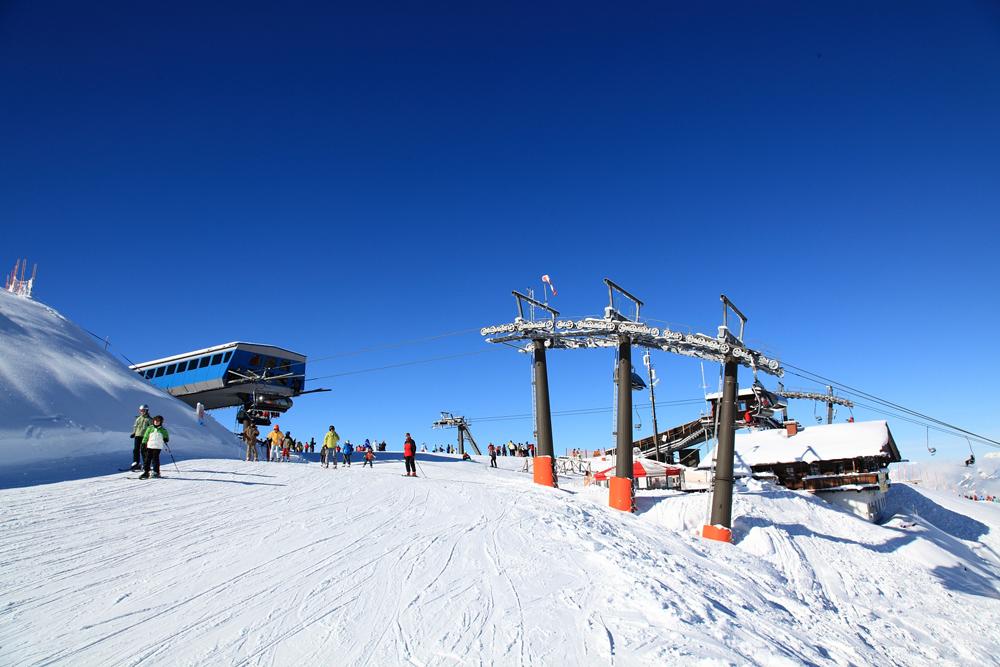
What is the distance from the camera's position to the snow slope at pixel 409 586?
6273 millimetres

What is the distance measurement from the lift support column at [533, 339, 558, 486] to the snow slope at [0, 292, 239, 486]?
1242 centimetres

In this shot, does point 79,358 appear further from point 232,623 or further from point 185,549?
point 232,623

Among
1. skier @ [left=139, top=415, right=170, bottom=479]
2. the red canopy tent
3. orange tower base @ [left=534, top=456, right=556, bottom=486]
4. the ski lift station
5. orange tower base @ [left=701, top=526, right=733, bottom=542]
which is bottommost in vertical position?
orange tower base @ [left=701, top=526, right=733, bottom=542]

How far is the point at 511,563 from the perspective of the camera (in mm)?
9852

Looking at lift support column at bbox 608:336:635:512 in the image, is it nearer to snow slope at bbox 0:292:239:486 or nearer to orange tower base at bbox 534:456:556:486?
orange tower base at bbox 534:456:556:486

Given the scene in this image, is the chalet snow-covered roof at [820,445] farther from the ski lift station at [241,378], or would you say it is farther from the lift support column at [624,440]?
the ski lift station at [241,378]

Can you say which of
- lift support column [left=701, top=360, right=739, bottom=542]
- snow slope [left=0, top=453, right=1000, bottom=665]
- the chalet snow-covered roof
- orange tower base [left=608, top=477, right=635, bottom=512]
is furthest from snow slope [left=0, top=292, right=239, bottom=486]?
the chalet snow-covered roof

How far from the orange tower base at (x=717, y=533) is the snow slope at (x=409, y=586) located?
2.86 ft

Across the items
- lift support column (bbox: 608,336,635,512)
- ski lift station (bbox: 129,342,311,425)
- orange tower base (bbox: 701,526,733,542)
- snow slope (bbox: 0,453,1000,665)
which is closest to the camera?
snow slope (bbox: 0,453,1000,665)

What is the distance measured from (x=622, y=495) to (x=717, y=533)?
325 cm

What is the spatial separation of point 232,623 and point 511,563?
15.9 ft

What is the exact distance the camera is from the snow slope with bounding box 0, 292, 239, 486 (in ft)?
48.7

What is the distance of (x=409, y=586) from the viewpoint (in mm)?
8109

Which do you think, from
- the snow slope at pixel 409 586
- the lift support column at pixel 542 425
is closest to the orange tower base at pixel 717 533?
the snow slope at pixel 409 586
